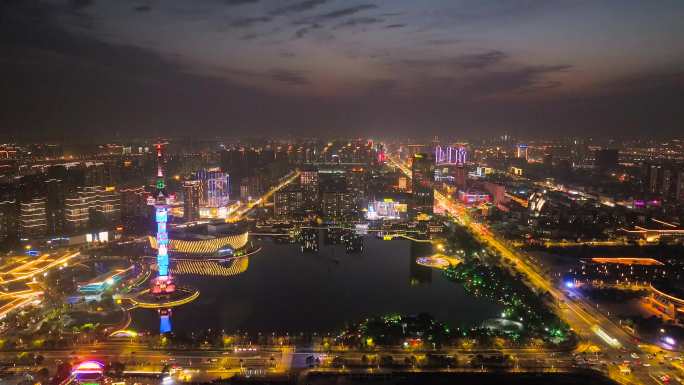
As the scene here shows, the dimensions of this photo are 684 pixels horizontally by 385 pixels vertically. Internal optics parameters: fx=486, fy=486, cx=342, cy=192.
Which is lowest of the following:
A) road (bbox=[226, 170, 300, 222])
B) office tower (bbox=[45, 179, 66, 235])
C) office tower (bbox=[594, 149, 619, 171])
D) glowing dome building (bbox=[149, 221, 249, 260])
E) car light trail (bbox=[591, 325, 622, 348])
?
car light trail (bbox=[591, 325, 622, 348])

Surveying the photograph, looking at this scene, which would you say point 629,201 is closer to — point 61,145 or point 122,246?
point 122,246

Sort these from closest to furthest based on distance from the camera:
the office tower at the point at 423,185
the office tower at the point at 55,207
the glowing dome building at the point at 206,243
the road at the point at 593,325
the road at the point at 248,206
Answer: the road at the point at 593,325, the glowing dome building at the point at 206,243, the office tower at the point at 55,207, the road at the point at 248,206, the office tower at the point at 423,185

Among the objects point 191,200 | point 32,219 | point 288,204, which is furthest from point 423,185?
point 32,219


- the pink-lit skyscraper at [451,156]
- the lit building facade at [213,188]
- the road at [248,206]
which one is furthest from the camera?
the pink-lit skyscraper at [451,156]

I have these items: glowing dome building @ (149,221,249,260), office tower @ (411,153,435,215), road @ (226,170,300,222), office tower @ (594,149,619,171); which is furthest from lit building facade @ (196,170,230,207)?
office tower @ (594,149,619,171)

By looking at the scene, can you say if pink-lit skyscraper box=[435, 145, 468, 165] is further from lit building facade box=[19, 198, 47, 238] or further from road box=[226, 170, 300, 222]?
lit building facade box=[19, 198, 47, 238]

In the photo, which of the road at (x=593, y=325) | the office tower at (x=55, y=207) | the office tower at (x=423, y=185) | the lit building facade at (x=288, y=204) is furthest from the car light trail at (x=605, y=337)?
the office tower at (x=55, y=207)

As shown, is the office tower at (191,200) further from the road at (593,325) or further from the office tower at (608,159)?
the office tower at (608,159)

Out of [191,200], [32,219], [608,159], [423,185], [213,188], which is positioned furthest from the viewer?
[608,159]

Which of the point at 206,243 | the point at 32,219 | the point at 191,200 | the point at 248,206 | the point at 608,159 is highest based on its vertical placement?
the point at 608,159

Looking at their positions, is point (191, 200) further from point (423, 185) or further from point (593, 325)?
point (593, 325)

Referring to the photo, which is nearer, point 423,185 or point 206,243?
point 206,243

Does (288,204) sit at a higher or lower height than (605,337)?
higher
